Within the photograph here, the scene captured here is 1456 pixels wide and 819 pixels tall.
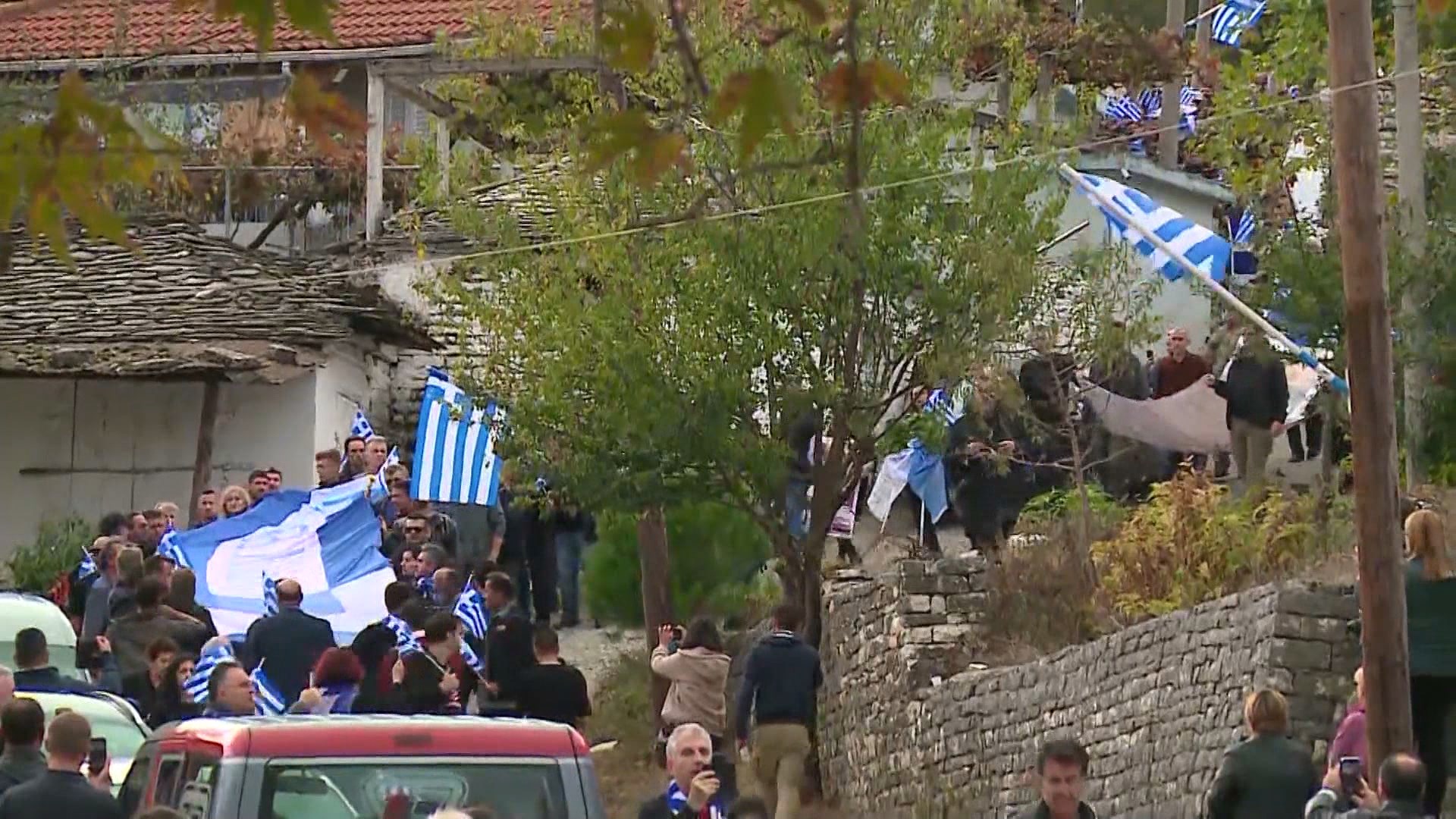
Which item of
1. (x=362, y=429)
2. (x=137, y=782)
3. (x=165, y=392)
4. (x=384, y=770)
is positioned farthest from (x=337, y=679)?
(x=165, y=392)

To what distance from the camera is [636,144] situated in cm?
534

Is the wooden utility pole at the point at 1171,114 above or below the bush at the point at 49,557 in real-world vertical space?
above

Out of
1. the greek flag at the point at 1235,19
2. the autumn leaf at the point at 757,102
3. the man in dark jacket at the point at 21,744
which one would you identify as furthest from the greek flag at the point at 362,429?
the autumn leaf at the point at 757,102

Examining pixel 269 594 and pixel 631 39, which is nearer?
pixel 631 39

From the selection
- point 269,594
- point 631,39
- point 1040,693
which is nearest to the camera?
point 631,39

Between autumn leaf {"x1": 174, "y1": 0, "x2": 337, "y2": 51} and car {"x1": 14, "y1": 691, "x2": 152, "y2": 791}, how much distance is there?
866 cm

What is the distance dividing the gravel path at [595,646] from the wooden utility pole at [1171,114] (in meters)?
11.4

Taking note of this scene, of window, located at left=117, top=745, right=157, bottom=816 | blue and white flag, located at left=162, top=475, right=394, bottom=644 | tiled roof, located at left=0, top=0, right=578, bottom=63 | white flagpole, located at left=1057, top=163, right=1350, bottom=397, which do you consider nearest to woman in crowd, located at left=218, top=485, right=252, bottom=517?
blue and white flag, located at left=162, top=475, right=394, bottom=644

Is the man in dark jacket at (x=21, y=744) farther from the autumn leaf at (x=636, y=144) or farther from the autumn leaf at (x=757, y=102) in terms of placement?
the autumn leaf at (x=757, y=102)

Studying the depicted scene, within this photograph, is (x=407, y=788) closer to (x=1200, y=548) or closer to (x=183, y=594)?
(x=183, y=594)

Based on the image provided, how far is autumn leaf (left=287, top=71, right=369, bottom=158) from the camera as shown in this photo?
5.36 m

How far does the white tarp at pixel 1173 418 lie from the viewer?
22.6 metres

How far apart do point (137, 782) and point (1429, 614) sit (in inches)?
265

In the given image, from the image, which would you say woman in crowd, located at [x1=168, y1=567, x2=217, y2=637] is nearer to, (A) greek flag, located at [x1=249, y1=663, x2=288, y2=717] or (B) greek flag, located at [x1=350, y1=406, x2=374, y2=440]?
(A) greek flag, located at [x1=249, y1=663, x2=288, y2=717]
